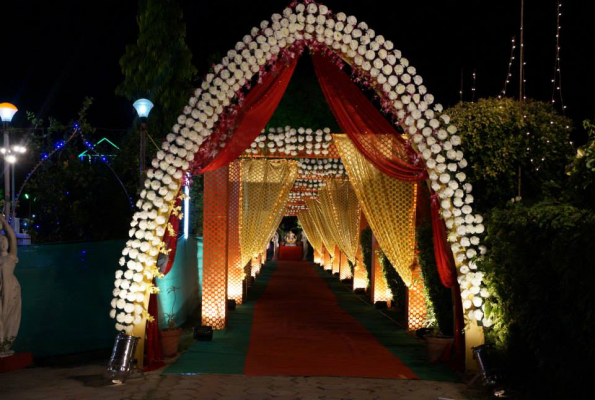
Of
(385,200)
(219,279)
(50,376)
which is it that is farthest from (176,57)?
(50,376)

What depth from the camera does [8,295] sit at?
653 centimetres

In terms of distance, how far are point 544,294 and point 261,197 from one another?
26.9 feet

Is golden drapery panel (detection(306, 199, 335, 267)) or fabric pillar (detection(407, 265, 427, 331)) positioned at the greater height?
golden drapery panel (detection(306, 199, 335, 267))

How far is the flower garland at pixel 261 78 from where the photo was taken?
6570mm

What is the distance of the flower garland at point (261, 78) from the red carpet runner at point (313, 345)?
1371mm

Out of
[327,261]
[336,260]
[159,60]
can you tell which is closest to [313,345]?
[159,60]

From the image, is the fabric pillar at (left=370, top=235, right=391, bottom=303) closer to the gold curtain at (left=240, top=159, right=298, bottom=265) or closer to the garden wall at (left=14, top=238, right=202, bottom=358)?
the gold curtain at (left=240, top=159, right=298, bottom=265)

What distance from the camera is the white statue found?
21.4 feet

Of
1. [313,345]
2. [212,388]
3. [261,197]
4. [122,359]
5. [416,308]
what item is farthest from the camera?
[261,197]

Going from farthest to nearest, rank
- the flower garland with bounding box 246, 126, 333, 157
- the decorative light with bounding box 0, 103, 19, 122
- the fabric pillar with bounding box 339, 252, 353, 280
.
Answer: the fabric pillar with bounding box 339, 252, 353, 280, the flower garland with bounding box 246, 126, 333, 157, the decorative light with bounding box 0, 103, 19, 122

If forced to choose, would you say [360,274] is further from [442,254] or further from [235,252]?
[442,254]

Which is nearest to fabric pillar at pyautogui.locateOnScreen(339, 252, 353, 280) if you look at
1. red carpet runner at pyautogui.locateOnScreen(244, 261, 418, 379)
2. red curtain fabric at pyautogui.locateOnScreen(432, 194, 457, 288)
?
red carpet runner at pyautogui.locateOnScreen(244, 261, 418, 379)

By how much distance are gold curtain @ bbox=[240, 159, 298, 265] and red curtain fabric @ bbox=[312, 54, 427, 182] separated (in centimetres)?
552

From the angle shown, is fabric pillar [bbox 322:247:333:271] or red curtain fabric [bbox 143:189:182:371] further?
fabric pillar [bbox 322:247:333:271]
